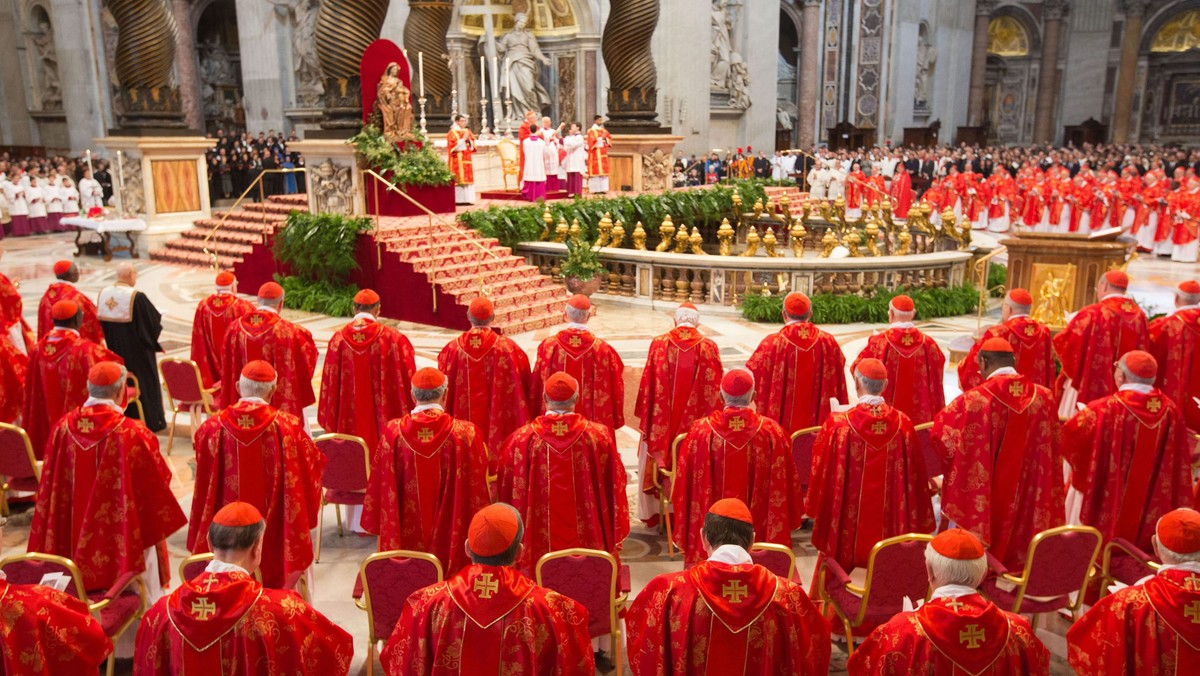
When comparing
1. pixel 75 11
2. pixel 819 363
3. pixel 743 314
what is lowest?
pixel 743 314

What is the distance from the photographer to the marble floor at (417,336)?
18.9ft

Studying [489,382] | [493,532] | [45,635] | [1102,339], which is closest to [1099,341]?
[1102,339]

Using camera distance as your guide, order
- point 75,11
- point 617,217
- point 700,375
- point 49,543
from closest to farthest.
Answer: point 49,543 < point 700,375 < point 617,217 < point 75,11

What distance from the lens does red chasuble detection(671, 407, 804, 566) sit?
4965 mm

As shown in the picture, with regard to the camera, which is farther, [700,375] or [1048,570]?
[700,375]

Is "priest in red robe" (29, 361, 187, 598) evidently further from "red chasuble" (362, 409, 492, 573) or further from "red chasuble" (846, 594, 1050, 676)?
"red chasuble" (846, 594, 1050, 676)

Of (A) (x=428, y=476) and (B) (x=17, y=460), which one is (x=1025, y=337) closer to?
(A) (x=428, y=476)

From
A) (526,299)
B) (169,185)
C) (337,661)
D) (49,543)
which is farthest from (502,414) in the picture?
(169,185)

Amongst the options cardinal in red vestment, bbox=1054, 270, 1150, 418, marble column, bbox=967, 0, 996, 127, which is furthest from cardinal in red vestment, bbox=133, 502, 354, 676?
marble column, bbox=967, 0, 996, 127

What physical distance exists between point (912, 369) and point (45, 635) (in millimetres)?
5698

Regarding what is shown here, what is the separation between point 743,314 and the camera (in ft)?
44.3

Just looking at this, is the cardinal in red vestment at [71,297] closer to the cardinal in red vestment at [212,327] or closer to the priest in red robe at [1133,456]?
the cardinal in red vestment at [212,327]

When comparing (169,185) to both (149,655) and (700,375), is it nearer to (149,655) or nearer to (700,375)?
(700,375)

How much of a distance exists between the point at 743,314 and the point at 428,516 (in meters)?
9.03
